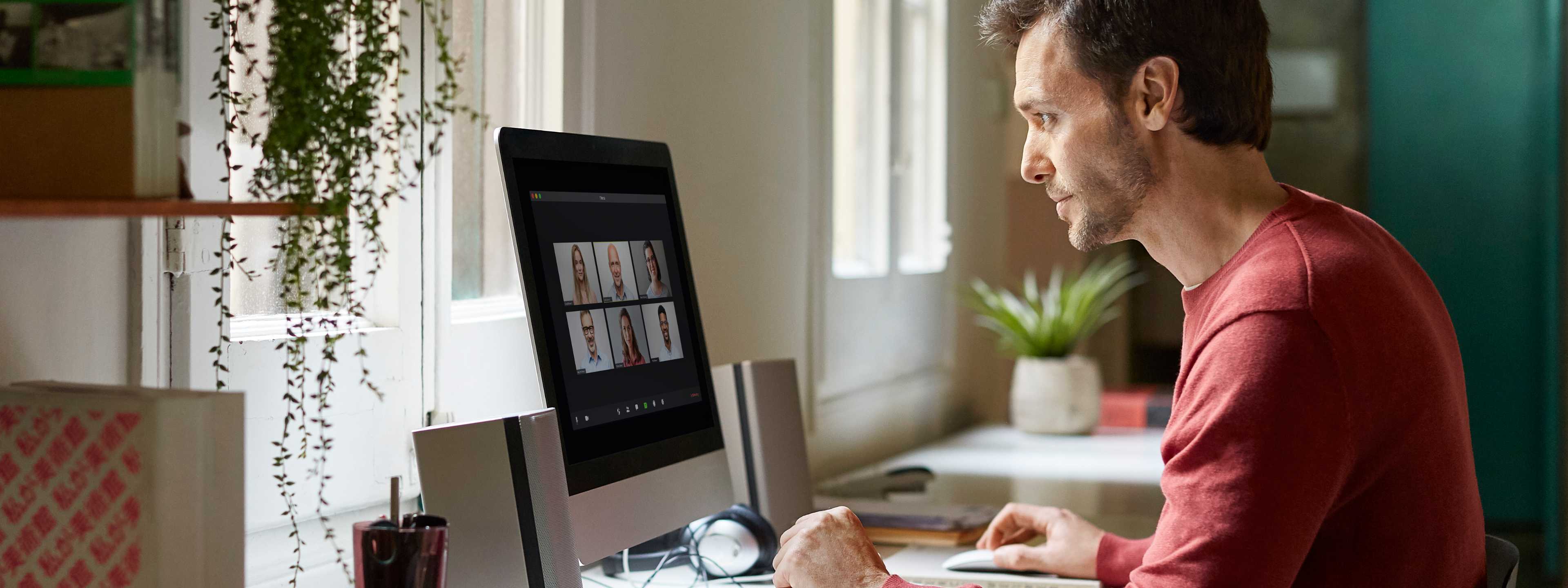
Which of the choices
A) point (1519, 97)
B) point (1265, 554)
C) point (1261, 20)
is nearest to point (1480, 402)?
point (1519, 97)

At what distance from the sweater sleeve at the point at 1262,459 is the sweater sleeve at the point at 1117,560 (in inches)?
23.4

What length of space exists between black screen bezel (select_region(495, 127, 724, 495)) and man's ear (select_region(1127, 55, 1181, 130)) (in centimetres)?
65

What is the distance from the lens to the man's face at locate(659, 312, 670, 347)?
1730 millimetres

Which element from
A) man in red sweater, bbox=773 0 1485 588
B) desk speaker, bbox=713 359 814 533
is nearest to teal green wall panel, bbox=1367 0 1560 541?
desk speaker, bbox=713 359 814 533

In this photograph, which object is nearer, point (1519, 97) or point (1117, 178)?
point (1117, 178)

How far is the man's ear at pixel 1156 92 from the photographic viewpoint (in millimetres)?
1413

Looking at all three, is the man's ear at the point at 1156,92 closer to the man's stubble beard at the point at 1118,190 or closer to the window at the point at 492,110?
the man's stubble beard at the point at 1118,190

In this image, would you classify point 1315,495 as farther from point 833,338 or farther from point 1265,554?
point 833,338

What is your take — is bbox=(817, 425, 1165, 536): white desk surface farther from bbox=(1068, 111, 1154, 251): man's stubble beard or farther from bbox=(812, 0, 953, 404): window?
bbox=(1068, 111, 1154, 251): man's stubble beard

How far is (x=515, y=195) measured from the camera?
4.84 ft

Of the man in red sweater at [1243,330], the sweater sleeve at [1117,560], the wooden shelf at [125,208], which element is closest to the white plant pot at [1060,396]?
the sweater sleeve at [1117,560]

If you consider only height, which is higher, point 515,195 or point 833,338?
point 515,195

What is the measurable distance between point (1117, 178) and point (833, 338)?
2.00 metres

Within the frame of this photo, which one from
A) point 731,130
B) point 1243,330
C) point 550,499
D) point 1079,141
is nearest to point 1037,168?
point 1079,141
